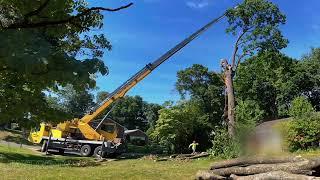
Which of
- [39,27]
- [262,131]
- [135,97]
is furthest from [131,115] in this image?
→ [39,27]

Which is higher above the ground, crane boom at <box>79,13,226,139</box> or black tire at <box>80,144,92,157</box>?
crane boom at <box>79,13,226,139</box>

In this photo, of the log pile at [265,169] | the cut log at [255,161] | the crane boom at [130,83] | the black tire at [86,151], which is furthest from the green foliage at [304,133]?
the log pile at [265,169]

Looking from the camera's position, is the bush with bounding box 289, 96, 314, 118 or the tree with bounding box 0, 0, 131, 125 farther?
the bush with bounding box 289, 96, 314, 118

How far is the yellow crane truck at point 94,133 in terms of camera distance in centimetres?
3278

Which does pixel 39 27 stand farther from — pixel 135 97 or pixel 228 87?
pixel 135 97

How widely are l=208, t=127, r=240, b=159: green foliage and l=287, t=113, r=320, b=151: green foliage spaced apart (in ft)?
12.8

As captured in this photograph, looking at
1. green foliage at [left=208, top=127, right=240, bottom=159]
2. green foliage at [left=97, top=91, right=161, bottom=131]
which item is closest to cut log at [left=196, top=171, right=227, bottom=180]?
green foliage at [left=208, top=127, right=240, bottom=159]

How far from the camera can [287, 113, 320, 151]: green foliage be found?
92.4 feet

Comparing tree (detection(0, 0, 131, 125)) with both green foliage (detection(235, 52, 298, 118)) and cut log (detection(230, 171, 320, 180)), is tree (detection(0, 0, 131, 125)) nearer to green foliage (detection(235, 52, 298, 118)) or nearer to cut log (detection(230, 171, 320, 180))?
cut log (detection(230, 171, 320, 180))

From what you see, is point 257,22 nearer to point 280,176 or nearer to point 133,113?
point 280,176

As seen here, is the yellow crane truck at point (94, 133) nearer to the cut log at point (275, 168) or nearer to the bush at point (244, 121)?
the bush at point (244, 121)

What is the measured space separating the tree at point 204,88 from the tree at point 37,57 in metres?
48.3

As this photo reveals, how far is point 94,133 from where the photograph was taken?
3341cm

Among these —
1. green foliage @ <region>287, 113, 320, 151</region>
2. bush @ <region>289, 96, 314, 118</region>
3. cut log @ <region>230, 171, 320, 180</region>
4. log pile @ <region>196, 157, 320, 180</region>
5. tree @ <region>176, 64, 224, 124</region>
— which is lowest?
cut log @ <region>230, 171, 320, 180</region>
